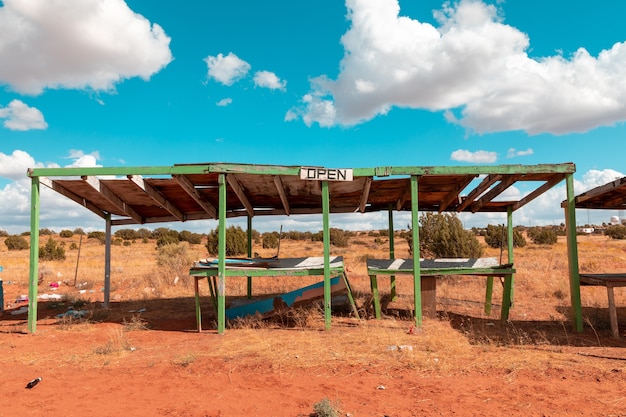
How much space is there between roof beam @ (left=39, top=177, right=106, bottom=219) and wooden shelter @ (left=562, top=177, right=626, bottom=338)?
1045 centimetres

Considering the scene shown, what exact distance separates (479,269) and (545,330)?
1.64 metres

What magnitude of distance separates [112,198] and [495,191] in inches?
348

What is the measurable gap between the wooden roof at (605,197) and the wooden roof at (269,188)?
1.95ft

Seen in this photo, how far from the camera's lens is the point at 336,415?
4.50 m

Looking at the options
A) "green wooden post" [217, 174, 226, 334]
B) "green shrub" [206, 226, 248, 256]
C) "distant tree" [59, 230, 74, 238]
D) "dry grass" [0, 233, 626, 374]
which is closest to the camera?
"dry grass" [0, 233, 626, 374]

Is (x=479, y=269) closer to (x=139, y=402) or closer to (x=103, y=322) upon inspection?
(x=139, y=402)

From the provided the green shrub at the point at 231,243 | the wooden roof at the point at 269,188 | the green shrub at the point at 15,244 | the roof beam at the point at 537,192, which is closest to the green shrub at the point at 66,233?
the green shrub at the point at 15,244

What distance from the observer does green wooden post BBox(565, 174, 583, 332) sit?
861cm

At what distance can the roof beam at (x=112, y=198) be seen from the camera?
9.46 meters

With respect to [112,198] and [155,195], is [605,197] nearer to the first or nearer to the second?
[155,195]

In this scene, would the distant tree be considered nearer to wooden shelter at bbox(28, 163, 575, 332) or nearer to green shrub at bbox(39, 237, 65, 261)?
green shrub at bbox(39, 237, 65, 261)

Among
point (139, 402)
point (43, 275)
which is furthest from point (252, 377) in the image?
point (43, 275)

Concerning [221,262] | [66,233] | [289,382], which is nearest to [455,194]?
[221,262]

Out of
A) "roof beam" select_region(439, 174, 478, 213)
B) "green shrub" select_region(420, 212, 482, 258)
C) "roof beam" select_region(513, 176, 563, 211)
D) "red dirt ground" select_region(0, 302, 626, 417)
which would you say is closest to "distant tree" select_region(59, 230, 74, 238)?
"green shrub" select_region(420, 212, 482, 258)
